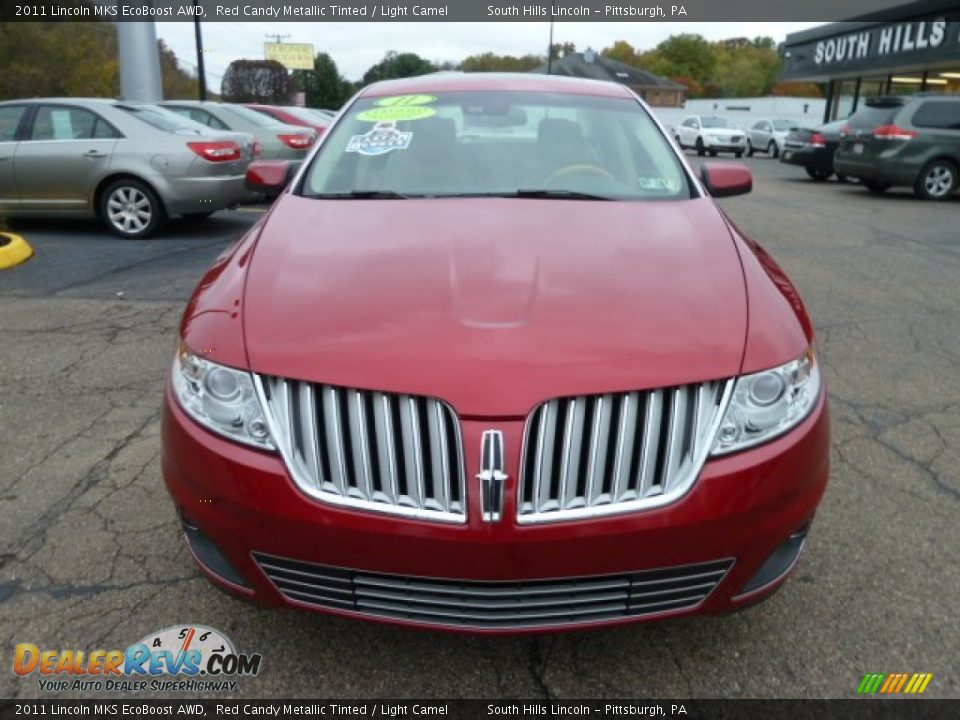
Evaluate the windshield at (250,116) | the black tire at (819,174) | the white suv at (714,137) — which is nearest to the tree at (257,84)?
the white suv at (714,137)

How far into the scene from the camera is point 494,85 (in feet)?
11.9

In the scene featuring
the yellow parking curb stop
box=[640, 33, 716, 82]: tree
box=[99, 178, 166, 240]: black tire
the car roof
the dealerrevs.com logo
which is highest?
box=[640, 33, 716, 82]: tree

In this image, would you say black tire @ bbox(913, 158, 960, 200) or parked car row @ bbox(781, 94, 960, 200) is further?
black tire @ bbox(913, 158, 960, 200)

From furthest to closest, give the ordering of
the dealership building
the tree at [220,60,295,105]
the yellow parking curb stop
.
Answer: the tree at [220,60,295,105]
the dealership building
the yellow parking curb stop

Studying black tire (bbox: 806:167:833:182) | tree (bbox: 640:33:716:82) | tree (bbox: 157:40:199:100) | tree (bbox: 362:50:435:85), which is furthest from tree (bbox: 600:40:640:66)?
black tire (bbox: 806:167:833:182)

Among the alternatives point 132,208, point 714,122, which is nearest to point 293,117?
point 132,208

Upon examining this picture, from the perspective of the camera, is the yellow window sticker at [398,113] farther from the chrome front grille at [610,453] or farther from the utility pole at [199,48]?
the utility pole at [199,48]

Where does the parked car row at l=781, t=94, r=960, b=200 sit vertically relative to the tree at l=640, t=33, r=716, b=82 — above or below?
below

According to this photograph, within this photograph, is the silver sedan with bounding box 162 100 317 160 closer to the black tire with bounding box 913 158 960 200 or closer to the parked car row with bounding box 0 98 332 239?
the parked car row with bounding box 0 98 332 239

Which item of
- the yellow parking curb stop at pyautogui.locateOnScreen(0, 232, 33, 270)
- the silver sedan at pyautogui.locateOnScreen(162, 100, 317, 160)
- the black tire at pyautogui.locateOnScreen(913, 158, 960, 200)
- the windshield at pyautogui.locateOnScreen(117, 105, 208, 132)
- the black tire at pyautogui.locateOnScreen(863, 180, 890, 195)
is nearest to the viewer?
the yellow parking curb stop at pyautogui.locateOnScreen(0, 232, 33, 270)

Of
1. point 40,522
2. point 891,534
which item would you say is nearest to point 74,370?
point 40,522

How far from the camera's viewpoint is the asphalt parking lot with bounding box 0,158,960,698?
2168 mm

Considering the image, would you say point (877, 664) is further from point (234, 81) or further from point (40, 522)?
point (234, 81)

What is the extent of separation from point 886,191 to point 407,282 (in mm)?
14983
